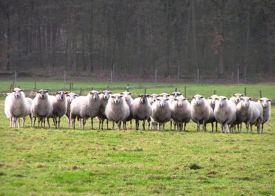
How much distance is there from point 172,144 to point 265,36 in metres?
70.4

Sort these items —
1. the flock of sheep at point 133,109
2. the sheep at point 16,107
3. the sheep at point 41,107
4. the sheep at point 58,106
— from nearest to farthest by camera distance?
the sheep at point 16,107 → the flock of sheep at point 133,109 → the sheep at point 41,107 → the sheep at point 58,106

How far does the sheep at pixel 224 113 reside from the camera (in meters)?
28.7

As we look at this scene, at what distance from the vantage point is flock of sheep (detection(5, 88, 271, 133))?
2847 centimetres

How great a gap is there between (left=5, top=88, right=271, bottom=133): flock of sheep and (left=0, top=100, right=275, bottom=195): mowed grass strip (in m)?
4.56

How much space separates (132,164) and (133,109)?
12.7 metres

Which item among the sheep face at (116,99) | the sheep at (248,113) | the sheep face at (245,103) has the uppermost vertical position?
the sheep face at (116,99)

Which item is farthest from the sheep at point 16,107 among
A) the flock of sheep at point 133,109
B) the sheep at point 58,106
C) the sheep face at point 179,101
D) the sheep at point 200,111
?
the sheep at point 200,111

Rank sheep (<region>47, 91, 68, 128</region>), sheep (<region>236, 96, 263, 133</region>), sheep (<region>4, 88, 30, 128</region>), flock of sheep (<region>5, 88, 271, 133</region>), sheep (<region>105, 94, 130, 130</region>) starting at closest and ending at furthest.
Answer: sheep (<region>4, 88, 30, 128</region>) → sheep (<region>105, 94, 130, 130</region>) → flock of sheep (<region>5, 88, 271, 133</region>) → sheep (<region>236, 96, 263, 133</region>) → sheep (<region>47, 91, 68, 128</region>)

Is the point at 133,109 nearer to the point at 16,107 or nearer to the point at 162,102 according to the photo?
the point at 162,102

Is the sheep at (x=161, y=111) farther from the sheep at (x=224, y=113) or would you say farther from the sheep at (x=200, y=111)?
the sheep at (x=224, y=113)

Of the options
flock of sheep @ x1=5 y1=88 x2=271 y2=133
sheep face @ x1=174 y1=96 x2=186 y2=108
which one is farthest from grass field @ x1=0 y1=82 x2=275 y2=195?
sheep face @ x1=174 y1=96 x2=186 y2=108

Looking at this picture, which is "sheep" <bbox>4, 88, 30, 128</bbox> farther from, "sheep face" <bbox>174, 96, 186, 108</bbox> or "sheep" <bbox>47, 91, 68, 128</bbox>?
"sheep face" <bbox>174, 96, 186, 108</bbox>

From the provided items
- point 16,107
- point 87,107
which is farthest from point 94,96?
point 16,107

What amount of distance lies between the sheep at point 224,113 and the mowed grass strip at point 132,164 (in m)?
4.65
